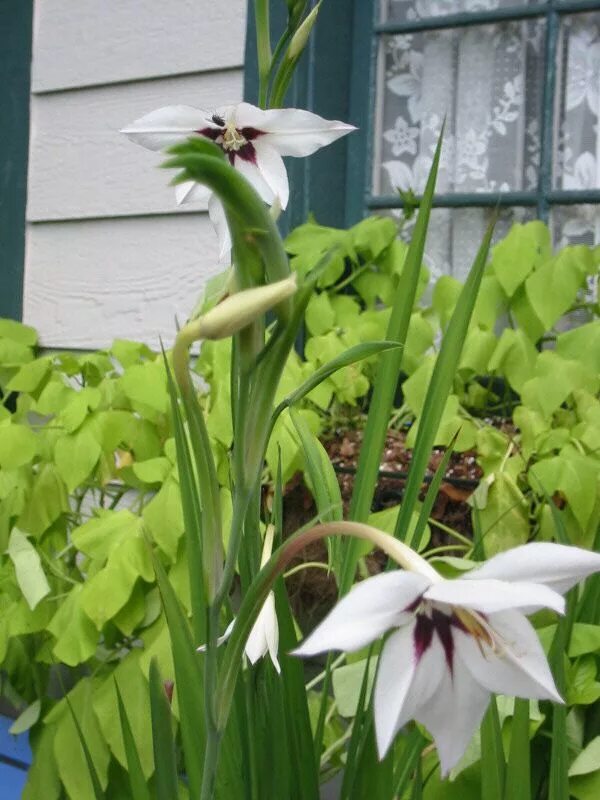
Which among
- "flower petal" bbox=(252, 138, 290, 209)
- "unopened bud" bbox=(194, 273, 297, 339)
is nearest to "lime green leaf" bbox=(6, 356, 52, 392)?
"flower petal" bbox=(252, 138, 290, 209)

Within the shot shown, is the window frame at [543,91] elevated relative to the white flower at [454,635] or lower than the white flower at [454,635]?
elevated

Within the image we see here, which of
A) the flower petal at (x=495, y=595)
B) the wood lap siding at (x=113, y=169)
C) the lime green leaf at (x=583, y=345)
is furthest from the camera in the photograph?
the wood lap siding at (x=113, y=169)

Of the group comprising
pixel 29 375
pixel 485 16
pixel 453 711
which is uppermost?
pixel 485 16

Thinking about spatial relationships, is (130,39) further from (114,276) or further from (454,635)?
(454,635)

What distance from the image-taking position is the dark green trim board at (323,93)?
5.75 feet

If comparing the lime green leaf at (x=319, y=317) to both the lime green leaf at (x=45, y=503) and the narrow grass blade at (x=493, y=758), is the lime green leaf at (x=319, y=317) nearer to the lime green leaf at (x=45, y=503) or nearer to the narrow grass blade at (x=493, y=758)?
the lime green leaf at (x=45, y=503)

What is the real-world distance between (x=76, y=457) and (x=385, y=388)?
2.42 feet

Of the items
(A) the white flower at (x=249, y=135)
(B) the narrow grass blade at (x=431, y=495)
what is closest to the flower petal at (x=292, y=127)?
(A) the white flower at (x=249, y=135)

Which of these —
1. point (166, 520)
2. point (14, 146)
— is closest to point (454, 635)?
point (166, 520)

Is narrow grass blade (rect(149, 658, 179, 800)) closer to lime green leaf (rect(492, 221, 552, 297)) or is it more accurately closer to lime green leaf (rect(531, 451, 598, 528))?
lime green leaf (rect(531, 451, 598, 528))

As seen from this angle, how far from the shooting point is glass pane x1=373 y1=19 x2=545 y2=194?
1.76m

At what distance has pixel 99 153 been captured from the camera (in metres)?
2.02

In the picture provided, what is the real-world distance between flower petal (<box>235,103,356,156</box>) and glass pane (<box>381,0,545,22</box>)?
3.72ft

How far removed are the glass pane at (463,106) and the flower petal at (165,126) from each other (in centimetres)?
108
